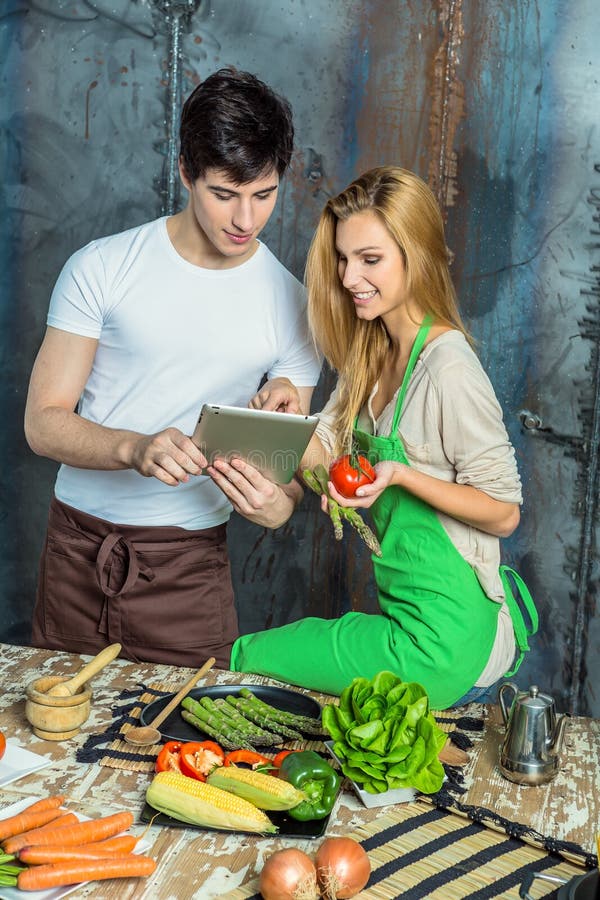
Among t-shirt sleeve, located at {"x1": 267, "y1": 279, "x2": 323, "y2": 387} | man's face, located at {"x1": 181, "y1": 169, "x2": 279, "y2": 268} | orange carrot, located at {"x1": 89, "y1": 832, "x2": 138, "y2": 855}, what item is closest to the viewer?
orange carrot, located at {"x1": 89, "y1": 832, "x2": 138, "y2": 855}

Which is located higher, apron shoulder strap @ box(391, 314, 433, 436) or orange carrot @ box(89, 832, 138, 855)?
apron shoulder strap @ box(391, 314, 433, 436)

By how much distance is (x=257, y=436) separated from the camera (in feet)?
8.45

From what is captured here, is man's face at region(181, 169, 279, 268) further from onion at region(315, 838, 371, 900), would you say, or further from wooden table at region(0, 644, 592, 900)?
onion at region(315, 838, 371, 900)

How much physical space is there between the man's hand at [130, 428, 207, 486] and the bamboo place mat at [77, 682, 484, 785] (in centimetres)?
55

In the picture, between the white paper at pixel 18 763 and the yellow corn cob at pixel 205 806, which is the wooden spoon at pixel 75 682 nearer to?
the white paper at pixel 18 763

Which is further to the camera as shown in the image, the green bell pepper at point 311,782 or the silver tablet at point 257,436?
the silver tablet at point 257,436

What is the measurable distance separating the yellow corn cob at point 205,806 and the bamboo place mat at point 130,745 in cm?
20

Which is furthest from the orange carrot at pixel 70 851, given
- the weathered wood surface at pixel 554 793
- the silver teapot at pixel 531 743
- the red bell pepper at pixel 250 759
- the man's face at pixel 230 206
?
the man's face at pixel 230 206

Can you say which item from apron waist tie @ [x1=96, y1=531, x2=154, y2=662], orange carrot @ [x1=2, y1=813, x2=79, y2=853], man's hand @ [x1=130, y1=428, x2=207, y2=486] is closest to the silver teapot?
orange carrot @ [x1=2, y1=813, x2=79, y2=853]

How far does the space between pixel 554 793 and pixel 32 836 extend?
3.45ft

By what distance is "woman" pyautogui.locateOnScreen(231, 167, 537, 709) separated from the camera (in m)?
2.65

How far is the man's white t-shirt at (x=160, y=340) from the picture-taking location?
3.13m

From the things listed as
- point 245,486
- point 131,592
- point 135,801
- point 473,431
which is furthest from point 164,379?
point 135,801

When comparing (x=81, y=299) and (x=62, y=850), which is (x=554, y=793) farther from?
(x=81, y=299)
